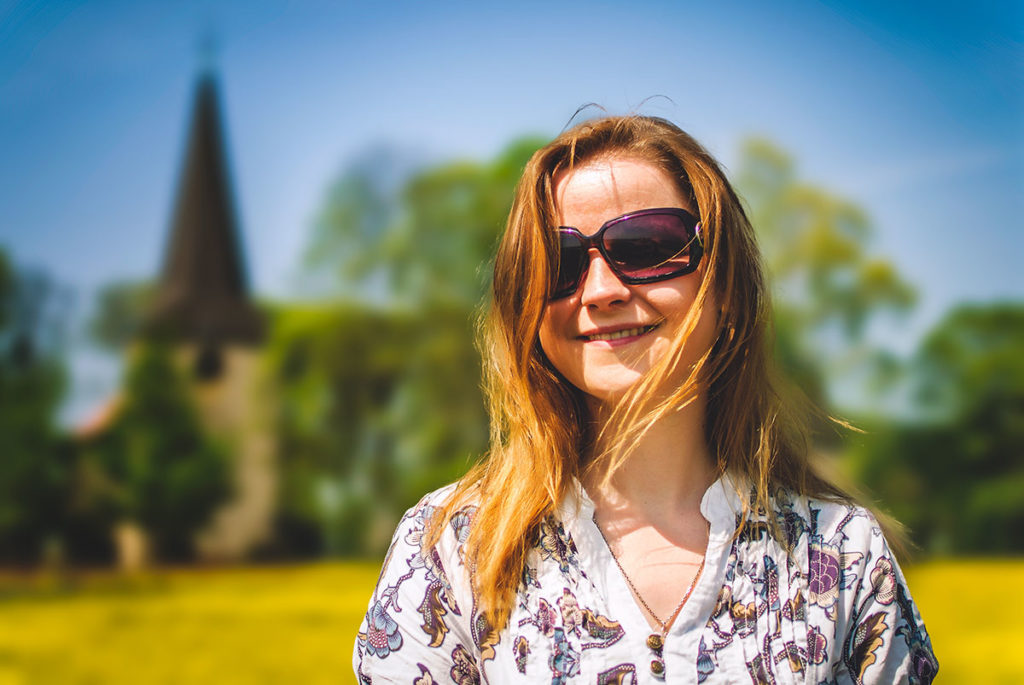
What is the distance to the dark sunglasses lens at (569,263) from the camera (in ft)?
4.67

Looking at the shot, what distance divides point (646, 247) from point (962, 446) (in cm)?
1011

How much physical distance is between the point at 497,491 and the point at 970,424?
10.4 m

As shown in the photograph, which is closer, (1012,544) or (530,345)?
(530,345)

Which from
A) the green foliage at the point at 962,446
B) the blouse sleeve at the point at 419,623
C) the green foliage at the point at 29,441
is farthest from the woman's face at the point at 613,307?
the green foliage at the point at 29,441

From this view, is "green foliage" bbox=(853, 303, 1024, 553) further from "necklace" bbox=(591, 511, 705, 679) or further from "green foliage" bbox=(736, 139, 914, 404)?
"necklace" bbox=(591, 511, 705, 679)

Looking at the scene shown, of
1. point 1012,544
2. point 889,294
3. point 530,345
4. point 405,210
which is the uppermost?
point 405,210

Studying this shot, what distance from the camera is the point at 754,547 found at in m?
1.39

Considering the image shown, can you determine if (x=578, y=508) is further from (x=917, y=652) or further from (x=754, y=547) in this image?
(x=917, y=652)

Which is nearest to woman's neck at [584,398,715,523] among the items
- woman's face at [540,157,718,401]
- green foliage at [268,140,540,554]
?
woman's face at [540,157,718,401]

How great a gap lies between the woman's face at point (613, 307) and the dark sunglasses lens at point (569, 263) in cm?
2

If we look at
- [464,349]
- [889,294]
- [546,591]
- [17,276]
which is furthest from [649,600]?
[17,276]

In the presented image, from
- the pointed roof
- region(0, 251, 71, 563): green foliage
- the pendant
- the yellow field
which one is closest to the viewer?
the pendant

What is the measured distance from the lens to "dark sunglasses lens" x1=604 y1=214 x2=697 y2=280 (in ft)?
4.56

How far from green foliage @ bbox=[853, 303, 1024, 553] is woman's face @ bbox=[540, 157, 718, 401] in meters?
9.01
